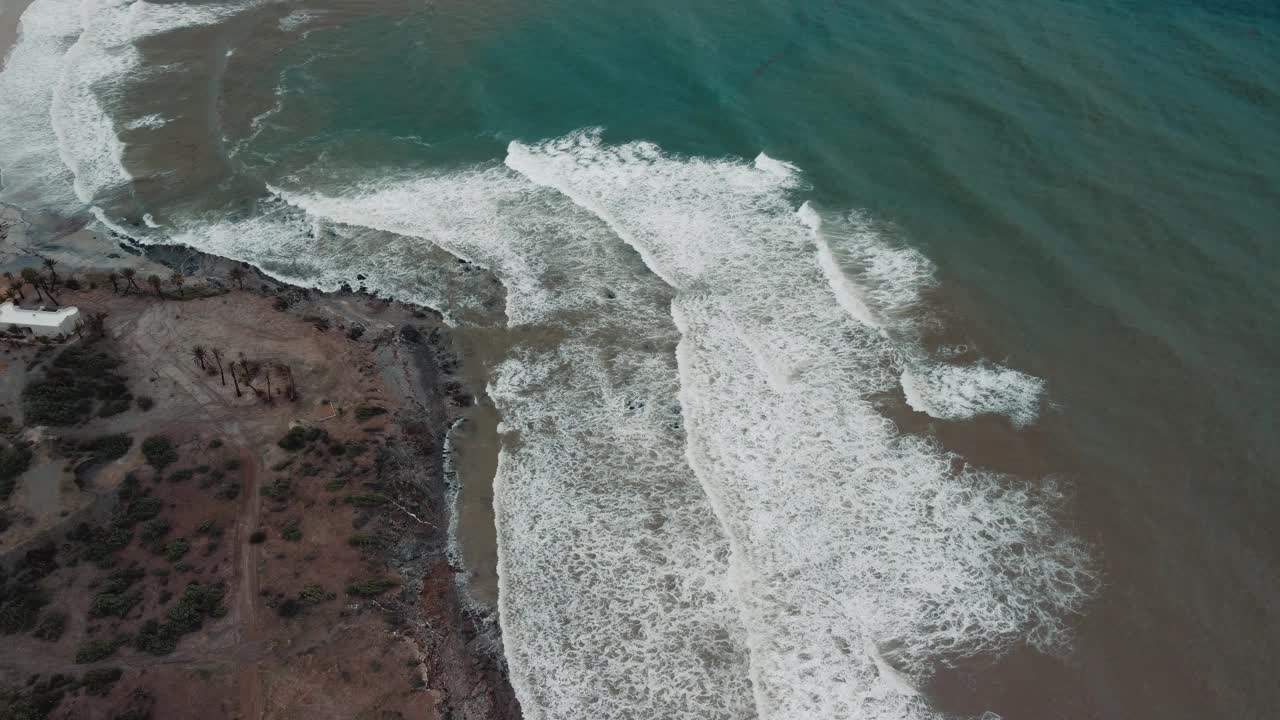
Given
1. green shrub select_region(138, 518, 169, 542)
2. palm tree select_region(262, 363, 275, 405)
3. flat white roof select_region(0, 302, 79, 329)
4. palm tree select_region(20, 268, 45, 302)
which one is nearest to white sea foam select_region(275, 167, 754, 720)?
palm tree select_region(262, 363, 275, 405)

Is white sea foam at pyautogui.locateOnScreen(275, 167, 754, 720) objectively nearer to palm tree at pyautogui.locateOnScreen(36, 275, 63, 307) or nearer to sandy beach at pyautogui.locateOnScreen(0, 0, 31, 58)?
palm tree at pyautogui.locateOnScreen(36, 275, 63, 307)

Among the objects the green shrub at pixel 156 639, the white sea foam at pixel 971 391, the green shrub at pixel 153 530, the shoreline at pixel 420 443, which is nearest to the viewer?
the green shrub at pixel 156 639

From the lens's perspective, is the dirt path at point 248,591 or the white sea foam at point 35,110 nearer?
the dirt path at point 248,591

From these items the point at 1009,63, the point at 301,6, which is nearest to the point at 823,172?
the point at 1009,63

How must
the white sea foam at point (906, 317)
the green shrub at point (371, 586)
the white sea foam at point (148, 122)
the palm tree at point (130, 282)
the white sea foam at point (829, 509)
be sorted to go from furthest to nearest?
1. the white sea foam at point (148, 122)
2. the palm tree at point (130, 282)
3. the white sea foam at point (906, 317)
4. the green shrub at point (371, 586)
5. the white sea foam at point (829, 509)

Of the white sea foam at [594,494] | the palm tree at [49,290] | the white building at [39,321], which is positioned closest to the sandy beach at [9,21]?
the palm tree at [49,290]

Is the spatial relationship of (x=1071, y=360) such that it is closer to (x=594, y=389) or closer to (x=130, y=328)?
(x=594, y=389)

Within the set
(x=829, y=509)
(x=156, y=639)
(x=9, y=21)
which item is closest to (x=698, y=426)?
(x=829, y=509)

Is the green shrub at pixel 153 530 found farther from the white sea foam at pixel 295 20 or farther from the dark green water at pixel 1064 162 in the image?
the white sea foam at pixel 295 20
